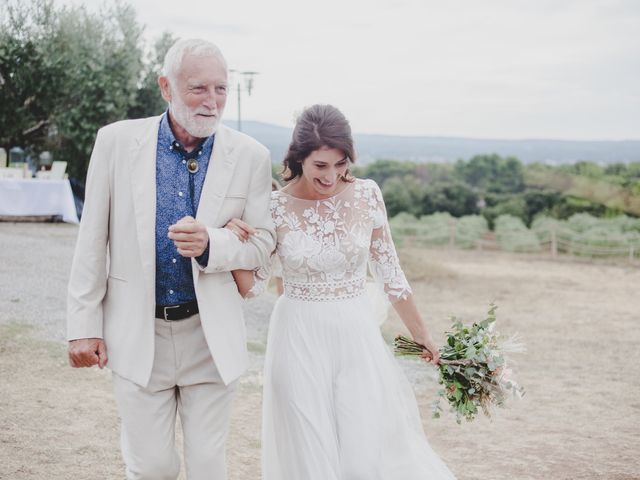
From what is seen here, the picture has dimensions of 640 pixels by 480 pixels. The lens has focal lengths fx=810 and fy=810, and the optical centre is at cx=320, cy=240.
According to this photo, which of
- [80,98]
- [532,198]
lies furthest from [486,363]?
[532,198]

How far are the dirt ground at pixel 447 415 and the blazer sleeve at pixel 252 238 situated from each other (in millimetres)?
2269

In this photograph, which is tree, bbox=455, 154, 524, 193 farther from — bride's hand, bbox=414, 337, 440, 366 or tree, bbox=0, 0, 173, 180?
bride's hand, bbox=414, 337, 440, 366

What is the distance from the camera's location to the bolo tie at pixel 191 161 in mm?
2980

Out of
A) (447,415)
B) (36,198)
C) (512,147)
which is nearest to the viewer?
(447,415)

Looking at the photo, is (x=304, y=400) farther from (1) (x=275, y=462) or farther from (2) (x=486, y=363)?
(2) (x=486, y=363)

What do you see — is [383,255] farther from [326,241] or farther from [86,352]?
[86,352]

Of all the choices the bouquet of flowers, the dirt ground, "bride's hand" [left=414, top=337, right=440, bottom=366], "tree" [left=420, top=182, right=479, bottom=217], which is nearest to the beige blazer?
"bride's hand" [left=414, top=337, right=440, bottom=366]

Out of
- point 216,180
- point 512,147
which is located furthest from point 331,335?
point 512,147

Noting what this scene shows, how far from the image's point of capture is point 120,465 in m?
4.84

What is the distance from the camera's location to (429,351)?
3738mm

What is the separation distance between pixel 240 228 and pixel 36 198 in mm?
14639

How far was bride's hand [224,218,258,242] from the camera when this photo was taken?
2.96 m

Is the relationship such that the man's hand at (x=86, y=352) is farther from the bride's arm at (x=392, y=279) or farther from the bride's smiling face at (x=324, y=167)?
the bride's arm at (x=392, y=279)

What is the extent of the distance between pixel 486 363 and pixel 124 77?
60.9 feet
